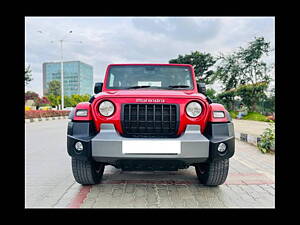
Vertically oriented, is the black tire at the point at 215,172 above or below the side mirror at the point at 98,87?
below

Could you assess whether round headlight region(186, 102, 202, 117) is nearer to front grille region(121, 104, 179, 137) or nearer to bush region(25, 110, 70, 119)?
front grille region(121, 104, 179, 137)

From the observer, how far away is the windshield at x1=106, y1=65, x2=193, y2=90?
3730 millimetres

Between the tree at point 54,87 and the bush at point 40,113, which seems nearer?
the bush at point 40,113

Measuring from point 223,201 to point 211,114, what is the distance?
1.09m

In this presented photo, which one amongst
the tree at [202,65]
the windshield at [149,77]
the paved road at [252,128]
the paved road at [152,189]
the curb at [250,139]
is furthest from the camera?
the tree at [202,65]

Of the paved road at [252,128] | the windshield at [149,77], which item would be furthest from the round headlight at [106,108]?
the paved road at [252,128]

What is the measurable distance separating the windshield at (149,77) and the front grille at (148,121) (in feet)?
3.12

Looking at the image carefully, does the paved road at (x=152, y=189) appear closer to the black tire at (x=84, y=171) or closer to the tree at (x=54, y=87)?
the black tire at (x=84, y=171)

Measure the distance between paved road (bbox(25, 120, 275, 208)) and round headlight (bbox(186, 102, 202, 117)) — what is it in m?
1.08

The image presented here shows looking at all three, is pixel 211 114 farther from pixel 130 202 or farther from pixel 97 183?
pixel 97 183

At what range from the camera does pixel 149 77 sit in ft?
12.5

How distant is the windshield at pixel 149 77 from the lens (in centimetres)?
373

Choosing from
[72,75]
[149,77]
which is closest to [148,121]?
[149,77]

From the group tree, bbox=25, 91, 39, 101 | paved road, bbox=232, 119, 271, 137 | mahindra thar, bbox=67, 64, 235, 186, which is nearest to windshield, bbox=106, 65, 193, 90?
mahindra thar, bbox=67, 64, 235, 186
